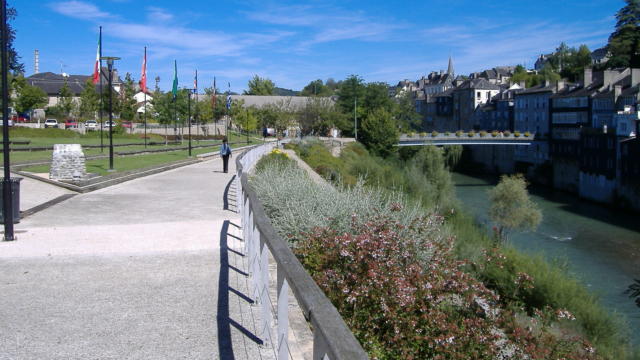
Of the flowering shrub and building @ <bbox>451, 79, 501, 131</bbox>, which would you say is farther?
building @ <bbox>451, 79, 501, 131</bbox>

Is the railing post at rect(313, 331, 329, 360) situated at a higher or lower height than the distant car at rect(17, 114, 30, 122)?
lower

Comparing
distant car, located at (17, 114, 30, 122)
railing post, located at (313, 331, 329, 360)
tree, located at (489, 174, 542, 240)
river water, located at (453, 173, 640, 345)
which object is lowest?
river water, located at (453, 173, 640, 345)

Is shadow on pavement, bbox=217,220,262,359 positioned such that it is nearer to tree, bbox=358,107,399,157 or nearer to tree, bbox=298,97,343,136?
tree, bbox=358,107,399,157

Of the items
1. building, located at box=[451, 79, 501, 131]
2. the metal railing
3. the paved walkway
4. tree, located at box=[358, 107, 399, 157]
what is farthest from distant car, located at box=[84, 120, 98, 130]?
building, located at box=[451, 79, 501, 131]

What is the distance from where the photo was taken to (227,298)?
6.92m

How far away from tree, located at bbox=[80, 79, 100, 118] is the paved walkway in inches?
2570

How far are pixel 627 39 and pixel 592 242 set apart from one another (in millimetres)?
75500

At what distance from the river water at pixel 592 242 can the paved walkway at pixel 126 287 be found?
13420 millimetres

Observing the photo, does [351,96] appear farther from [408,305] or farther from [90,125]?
[408,305]

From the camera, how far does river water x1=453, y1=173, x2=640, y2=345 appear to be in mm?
26638

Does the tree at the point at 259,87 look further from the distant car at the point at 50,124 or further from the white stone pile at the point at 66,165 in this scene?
the white stone pile at the point at 66,165

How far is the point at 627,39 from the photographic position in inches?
4055

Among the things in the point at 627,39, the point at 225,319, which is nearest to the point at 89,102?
the point at 225,319

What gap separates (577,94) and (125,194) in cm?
7670
